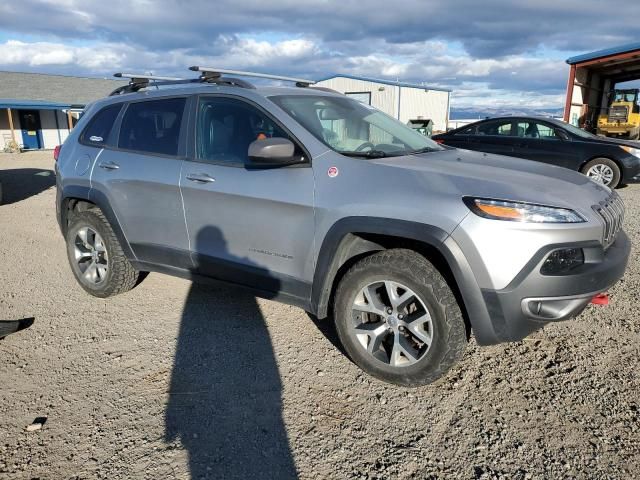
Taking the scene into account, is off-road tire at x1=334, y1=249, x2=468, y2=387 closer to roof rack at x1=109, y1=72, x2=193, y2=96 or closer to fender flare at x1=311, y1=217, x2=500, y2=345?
fender flare at x1=311, y1=217, x2=500, y2=345

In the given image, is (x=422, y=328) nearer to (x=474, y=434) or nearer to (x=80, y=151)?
(x=474, y=434)

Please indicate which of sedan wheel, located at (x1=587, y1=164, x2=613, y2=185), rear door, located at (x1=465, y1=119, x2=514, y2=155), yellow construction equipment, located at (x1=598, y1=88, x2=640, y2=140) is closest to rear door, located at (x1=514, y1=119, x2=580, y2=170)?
rear door, located at (x1=465, y1=119, x2=514, y2=155)

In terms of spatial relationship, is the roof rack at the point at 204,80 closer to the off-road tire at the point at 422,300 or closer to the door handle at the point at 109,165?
the door handle at the point at 109,165

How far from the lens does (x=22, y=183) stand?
12.7 m

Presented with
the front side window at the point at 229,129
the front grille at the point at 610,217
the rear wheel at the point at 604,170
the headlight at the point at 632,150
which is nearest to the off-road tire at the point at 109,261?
the front side window at the point at 229,129

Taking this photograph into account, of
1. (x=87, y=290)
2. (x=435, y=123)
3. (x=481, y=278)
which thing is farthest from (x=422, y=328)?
(x=435, y=123)

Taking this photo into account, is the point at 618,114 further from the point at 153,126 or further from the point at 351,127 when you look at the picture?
the point at 153,126

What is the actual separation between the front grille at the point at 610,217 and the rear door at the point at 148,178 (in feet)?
9.32

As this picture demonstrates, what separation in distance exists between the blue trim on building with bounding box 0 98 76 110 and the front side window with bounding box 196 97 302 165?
93.0 feet

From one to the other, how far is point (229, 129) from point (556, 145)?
8.06 meters

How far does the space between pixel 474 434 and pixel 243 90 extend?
2733mm

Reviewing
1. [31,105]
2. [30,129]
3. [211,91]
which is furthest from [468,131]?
[30,129]

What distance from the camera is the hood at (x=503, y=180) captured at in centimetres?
271

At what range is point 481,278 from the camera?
263 centimetres
